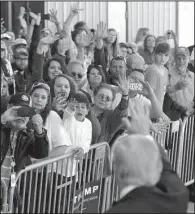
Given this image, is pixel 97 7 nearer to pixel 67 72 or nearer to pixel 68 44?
pixel 68 44

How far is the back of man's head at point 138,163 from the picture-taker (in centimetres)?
321

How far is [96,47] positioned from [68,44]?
429 millimetres

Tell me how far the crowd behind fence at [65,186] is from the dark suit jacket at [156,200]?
176cm

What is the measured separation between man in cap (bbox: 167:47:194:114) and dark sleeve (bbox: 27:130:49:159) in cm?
239

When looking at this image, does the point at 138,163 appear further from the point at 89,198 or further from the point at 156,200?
the point at 89,198

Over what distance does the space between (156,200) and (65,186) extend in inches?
87.1

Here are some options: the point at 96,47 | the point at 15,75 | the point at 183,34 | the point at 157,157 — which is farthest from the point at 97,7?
the point at 157,157

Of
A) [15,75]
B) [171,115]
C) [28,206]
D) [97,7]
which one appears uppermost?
[97,7]

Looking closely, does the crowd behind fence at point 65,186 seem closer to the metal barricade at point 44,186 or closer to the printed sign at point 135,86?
the metal barricade at point 44,186

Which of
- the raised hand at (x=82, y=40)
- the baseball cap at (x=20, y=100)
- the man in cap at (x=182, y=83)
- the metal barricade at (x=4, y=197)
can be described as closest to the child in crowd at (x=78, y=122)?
the baseball cap at (x=20, y=100)

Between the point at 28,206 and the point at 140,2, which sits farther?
the point at 140,2

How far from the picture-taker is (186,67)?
26.2 ft

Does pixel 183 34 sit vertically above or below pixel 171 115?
above

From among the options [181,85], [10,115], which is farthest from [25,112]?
[181,85]
